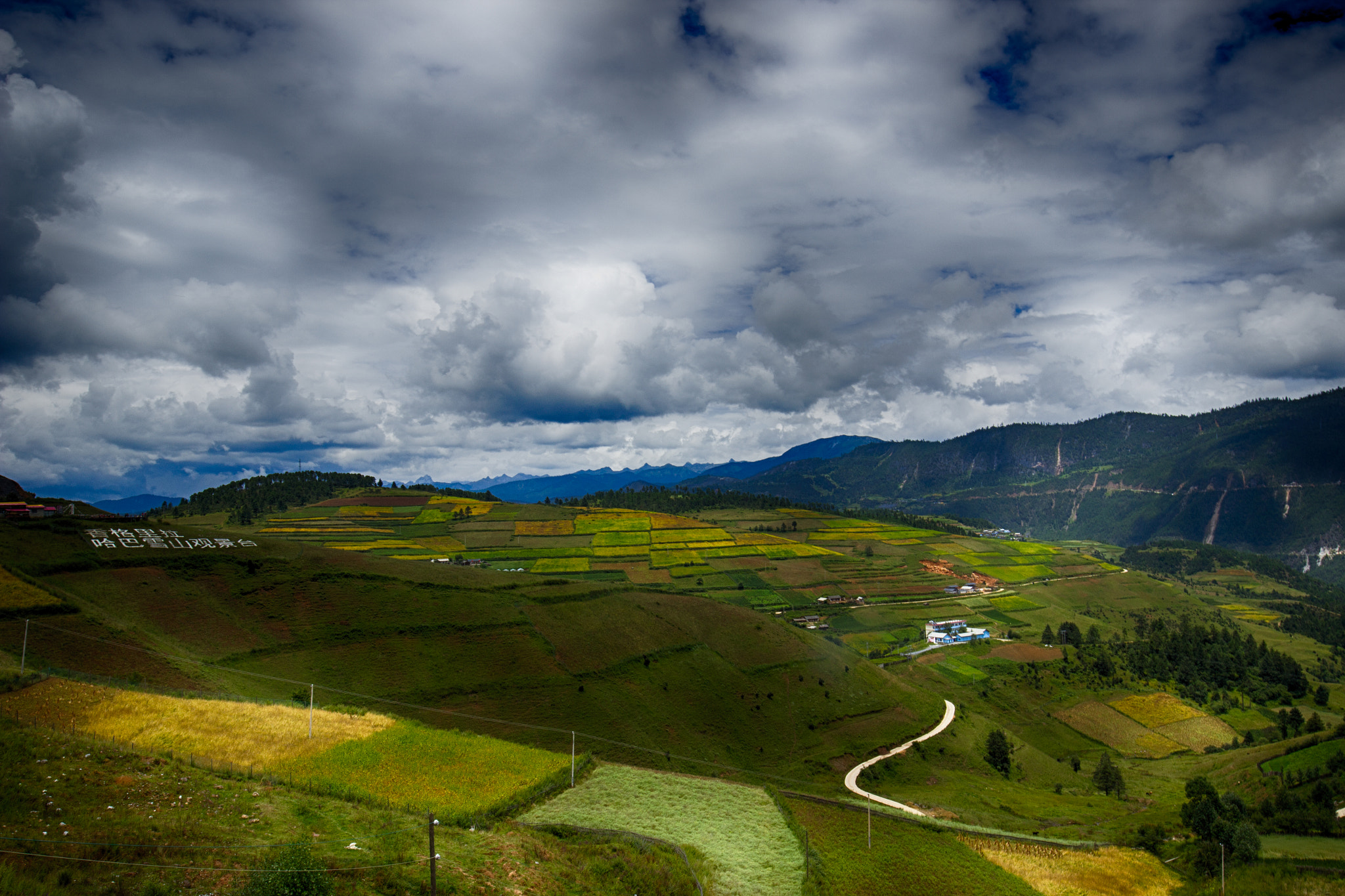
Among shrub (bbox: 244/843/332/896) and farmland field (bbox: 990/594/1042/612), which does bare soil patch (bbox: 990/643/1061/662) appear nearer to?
farmland field (bbox: 990/594/1042/612)

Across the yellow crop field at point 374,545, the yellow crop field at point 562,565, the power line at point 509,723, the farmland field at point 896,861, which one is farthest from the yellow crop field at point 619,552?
the farmland field at point 896,861

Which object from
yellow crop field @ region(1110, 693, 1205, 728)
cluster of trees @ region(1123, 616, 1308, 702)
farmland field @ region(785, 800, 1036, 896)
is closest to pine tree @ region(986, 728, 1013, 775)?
farmland field @ region(785, 800, 1036, 896)

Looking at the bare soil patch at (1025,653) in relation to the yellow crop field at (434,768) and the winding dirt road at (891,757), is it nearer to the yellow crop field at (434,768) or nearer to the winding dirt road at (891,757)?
the winding dirt road at (891,757)

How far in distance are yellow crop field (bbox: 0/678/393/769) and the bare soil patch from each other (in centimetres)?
13579

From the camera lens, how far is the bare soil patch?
452 feet

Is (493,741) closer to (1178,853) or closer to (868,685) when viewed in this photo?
(1178,853)

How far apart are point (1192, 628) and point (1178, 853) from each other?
504 feet

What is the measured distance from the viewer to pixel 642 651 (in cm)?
9300

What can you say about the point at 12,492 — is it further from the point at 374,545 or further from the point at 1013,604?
the point at 1013,604

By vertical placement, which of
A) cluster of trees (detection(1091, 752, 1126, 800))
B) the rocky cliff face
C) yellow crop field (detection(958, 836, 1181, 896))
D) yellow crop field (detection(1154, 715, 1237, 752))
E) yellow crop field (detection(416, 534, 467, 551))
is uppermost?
the rocky cliff face

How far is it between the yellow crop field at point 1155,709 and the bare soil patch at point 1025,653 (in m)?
16.2

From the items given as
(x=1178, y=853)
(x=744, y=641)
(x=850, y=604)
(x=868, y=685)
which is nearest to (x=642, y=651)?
(x=744, y=641)

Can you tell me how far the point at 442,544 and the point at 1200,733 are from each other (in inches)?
7266

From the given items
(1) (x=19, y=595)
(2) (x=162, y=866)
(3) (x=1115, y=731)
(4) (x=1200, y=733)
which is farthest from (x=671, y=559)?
(2) (x=162, y=866)
